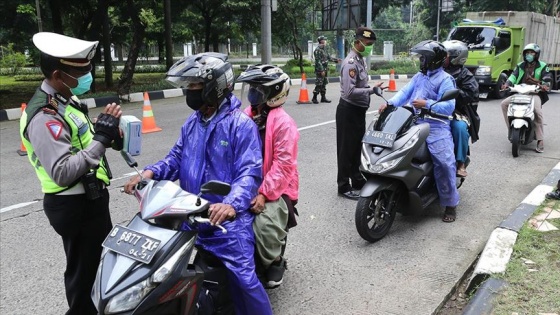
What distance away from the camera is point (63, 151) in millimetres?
2277

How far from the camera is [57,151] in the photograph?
2268 mm

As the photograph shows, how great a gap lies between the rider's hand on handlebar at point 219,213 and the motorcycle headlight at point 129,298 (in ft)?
1.31

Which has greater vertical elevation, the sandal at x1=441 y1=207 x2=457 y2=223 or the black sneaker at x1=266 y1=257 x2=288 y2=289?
the black sneaker at x1=266 y1=257 x2=288 y2=289

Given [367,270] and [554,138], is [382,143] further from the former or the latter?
[554,138]

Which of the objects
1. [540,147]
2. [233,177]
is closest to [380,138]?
[233,177]

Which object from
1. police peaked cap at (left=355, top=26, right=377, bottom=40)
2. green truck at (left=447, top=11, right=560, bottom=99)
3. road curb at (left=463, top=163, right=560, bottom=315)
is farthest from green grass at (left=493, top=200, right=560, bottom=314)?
green truck at (left=447, top=11, right=560, bottom=99)

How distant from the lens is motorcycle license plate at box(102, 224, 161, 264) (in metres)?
1.88

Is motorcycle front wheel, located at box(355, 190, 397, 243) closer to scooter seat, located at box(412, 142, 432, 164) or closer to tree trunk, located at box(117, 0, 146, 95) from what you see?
scooter seat, located at box(412, 142, 432, 164)

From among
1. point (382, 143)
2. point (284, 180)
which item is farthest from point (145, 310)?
point (382, 143)

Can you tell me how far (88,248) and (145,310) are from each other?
91 cm

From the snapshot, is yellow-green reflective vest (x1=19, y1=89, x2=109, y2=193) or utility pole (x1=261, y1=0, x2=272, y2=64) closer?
yellow-green reflective vest (x1=19, y1=89, x2=109, y2=193)

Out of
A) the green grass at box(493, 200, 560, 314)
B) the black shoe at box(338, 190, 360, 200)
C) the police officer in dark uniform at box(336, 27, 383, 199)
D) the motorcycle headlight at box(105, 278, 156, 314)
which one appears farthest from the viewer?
the black shoe at box(338, 190, 360, 200)

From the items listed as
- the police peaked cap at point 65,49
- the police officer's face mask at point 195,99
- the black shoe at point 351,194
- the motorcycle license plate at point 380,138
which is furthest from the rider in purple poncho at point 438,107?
the police peaked cap at point 65,49

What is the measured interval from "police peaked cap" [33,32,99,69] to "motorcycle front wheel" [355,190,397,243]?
2.46m
